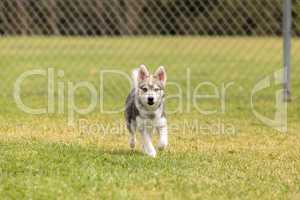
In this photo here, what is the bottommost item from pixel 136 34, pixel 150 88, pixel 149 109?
pixel 149 109

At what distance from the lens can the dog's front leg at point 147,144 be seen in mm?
7230

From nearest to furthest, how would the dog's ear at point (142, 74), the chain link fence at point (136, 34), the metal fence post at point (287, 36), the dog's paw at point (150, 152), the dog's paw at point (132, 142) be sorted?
the dog's paw at point (150, 152) < the dog's ear at point (142, 74) < the dog's paw at point (132, 142) < the metal fence post at point (287, 36) < the chain link fence at point (136, 34)

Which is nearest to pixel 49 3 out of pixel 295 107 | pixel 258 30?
pixel 258 30

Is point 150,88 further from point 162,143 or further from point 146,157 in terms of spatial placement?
point 146,157

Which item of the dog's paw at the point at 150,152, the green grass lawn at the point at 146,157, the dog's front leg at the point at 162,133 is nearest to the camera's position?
the green grass lawn at the point at 146,157

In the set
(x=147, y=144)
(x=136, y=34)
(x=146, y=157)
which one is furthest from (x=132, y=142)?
(x=136, y=34)

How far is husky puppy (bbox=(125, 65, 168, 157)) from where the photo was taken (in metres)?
7.41

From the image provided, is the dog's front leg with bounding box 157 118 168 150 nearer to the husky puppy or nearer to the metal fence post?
the husky puppy

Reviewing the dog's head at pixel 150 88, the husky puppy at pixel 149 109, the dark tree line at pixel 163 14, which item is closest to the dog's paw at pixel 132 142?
the husky puppy at pixel 149 109

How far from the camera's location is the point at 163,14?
47.7 feet

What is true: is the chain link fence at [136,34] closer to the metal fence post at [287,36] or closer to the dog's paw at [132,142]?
the metal fence post at [287,36]

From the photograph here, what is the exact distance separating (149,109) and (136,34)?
43.3ft

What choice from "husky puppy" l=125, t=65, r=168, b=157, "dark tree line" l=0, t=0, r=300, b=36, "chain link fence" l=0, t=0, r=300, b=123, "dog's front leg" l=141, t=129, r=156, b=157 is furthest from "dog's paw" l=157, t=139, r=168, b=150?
"dark tree line" l=0, t=0, r=300, b=36

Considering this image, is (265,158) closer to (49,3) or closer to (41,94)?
(41,94)
